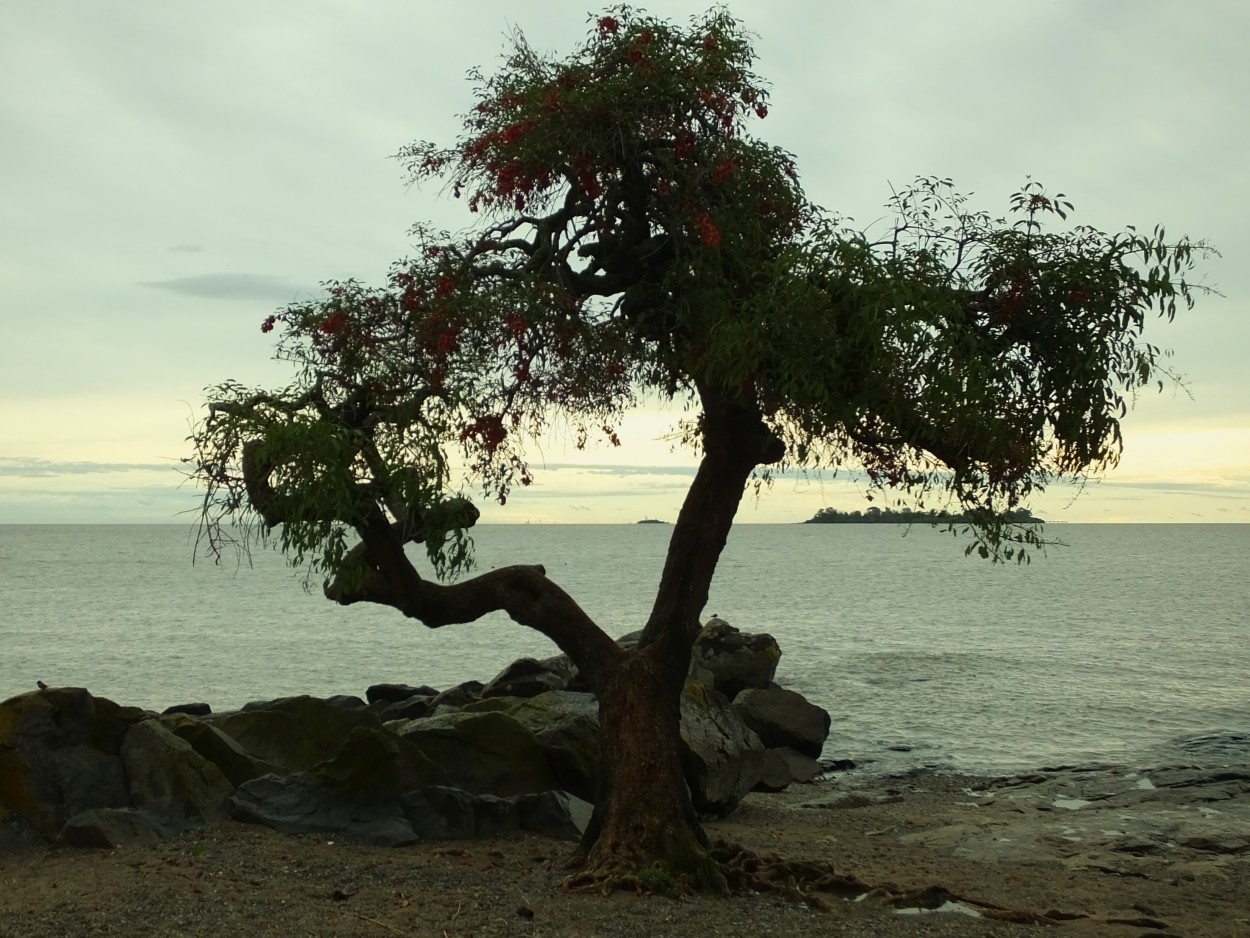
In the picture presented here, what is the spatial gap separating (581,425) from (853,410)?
15.1ft

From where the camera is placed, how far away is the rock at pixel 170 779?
51.5 feet

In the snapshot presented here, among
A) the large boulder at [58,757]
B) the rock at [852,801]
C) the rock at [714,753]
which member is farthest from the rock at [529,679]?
the large boulder at [58,757]

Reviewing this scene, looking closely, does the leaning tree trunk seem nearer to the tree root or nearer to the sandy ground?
the tree root

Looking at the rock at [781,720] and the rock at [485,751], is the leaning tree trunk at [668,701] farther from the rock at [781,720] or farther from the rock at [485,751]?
the rock at [781,720]

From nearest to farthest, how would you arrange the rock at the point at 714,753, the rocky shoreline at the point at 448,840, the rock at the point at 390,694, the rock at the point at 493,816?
the rocky shoreline at the point at 448,840, the rock at the point at 493,816, the rock at the point at 714,753, the rock at the point at 390,694

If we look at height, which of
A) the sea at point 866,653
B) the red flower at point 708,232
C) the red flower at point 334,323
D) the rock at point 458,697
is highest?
the red flower at point 708,232

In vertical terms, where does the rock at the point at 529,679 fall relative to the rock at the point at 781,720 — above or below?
above

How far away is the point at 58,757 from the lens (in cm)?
1562

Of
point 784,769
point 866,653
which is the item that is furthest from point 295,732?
point 866,653

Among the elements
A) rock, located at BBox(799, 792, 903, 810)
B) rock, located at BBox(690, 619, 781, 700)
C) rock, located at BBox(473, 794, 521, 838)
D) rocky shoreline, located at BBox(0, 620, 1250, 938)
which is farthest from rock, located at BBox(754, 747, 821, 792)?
rock, located at BBox(473, 794, 521, 838)

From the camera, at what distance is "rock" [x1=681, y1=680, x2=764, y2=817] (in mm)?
20438

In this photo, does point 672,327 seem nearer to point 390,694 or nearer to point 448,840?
point 448,840

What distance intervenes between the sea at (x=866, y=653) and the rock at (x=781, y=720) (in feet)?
8.53

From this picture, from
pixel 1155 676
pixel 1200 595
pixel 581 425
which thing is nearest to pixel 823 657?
pixel 1155 676
